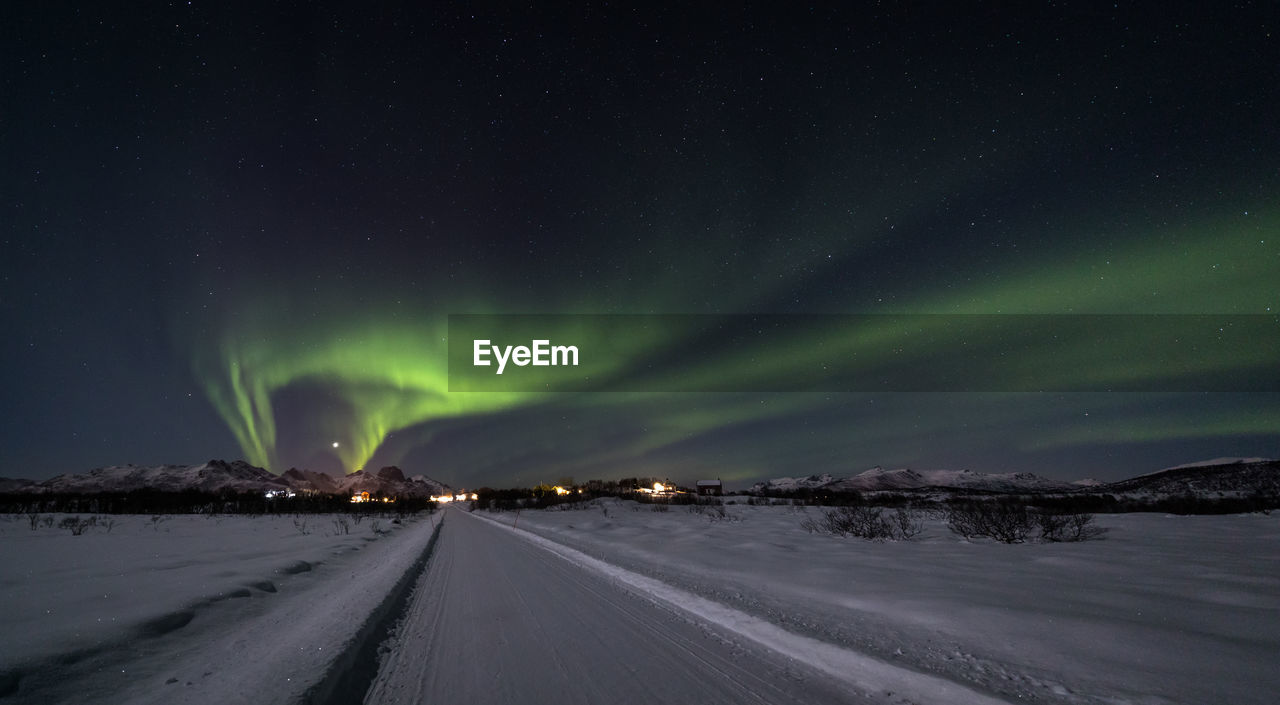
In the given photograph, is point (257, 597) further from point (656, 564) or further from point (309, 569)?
point (656, 564)

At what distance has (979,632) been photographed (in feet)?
17.2

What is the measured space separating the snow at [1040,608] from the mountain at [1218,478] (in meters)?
60.1

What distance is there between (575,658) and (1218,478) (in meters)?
95.5

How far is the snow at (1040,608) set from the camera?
3996mm

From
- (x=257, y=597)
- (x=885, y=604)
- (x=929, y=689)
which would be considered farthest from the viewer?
(x=257, y=597)

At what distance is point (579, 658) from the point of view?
454 centimetres

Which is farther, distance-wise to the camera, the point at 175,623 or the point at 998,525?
the point at 998,525

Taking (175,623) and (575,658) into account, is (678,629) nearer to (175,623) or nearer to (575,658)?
(575,658)

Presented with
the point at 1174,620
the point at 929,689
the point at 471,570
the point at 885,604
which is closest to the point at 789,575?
the point at 885,604

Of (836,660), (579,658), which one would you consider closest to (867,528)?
(836,660)

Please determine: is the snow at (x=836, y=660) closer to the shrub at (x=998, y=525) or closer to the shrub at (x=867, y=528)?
the shrub at (x=867, y=528)

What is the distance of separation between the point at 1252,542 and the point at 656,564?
14.8 metres

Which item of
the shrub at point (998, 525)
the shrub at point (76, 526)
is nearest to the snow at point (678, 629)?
the shrub at point (998, 525)

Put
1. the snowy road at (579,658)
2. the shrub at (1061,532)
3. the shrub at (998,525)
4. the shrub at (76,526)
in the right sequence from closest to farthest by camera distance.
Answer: the snowy road at (579,658)
the shrub at (1061,532)
the shrub at (998,525)
the shrub at (76,526)
